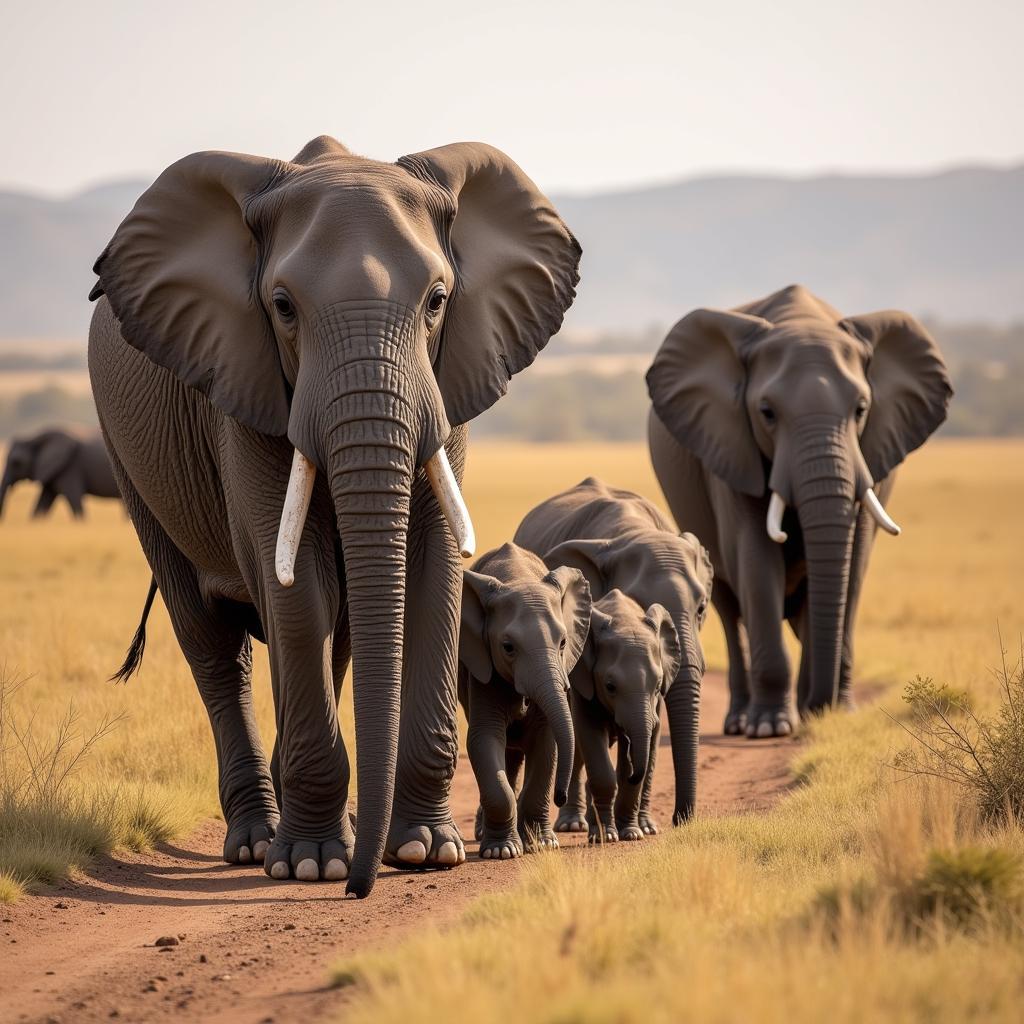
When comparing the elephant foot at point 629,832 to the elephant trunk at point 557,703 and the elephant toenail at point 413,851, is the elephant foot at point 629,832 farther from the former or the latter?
the elephant toenail at point 413,851

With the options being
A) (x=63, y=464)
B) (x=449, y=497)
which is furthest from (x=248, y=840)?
(x=63, y=464)

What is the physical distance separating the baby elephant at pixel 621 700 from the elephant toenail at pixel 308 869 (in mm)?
1564

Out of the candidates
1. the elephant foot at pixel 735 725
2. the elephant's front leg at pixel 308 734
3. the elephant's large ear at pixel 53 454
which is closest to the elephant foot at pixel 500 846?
the elephant's front leg at pixel 308 734

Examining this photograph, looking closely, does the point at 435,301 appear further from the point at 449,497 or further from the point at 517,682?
the point at 517,682

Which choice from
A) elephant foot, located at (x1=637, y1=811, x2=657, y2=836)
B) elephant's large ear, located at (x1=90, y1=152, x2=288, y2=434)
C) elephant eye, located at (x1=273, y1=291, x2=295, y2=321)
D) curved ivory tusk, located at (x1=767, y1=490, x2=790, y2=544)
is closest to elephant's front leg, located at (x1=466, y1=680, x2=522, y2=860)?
elephant foot, located at (x1=637, y1=811, x2=657, y2=836)

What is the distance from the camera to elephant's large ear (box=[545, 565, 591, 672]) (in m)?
9.29

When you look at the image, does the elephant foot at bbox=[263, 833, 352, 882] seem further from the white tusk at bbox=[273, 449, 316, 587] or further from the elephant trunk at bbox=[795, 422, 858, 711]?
the elephant trunk at bbox=[795, 422, 858, 711]

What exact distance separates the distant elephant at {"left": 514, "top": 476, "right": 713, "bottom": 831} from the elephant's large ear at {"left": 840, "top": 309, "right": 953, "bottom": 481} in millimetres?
2842

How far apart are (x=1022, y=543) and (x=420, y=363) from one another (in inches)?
1159

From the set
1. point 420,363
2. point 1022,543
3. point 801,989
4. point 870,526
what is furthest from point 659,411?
Answer: point 1022,543

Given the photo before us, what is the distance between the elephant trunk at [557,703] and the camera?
28.0 ft

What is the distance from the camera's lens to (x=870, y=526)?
1414 cm

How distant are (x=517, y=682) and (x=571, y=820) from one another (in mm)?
1600

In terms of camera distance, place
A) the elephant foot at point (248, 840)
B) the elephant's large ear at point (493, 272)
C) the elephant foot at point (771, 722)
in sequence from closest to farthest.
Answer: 1. the elephant's large ear at point (493, 272)
2. the elephant foot at point (248, 840)
3. the elephant foot at point (771, 722)
